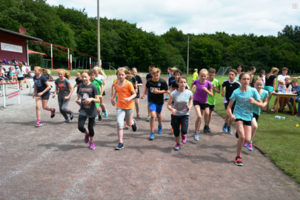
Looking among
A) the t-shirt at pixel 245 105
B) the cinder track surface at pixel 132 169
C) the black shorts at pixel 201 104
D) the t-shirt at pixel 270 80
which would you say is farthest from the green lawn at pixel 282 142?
the t-shirt at pixel 270 80

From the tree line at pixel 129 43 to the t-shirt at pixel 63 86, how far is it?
5382 cm

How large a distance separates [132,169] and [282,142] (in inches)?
174

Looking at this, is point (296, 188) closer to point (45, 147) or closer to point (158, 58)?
point (45, 147)

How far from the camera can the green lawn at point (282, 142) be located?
4.73 metres

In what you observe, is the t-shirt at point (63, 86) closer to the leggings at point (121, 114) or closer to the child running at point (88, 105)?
the child running at point (88, 105)

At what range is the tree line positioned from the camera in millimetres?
60531

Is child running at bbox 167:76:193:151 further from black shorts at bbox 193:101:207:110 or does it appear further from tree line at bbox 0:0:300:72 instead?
tree line at bbox 0:0:300:72

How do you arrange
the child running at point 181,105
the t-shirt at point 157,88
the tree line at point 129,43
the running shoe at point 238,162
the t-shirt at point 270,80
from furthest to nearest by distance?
the tree line at point 129,43 < the t-shirt at point 270,80 < the t-shirt at point 157,88 < the child running at point 181,105 < the running shoe at point 238,162

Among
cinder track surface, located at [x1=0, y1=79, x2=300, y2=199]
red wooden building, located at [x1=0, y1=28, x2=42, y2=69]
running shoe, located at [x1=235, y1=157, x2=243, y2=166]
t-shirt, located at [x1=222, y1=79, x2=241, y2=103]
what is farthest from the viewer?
red wooden building, located at [x1=0, y1=28, x2=42, y2=69]

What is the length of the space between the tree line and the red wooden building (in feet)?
88.2

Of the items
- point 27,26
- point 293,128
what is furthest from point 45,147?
point 27,26

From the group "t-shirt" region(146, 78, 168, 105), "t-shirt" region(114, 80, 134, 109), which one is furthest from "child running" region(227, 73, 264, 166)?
"t-shirt" region(114, 80, 134, 109)

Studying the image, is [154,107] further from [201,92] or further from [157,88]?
[201,92]

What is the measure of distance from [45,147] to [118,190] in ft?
9.55
